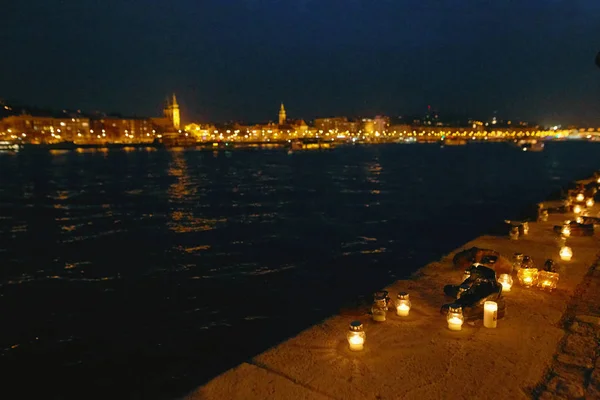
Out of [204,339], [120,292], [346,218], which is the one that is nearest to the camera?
[204,339]

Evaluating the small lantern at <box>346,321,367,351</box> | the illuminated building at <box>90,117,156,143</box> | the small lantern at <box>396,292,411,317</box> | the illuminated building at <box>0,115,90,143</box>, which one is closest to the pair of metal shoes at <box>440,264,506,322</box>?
the small lantern at <box>396,292,411,317</box>

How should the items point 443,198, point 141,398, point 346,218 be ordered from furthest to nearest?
point 443,198
point 346,218
point 141,398

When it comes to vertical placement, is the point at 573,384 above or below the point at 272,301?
above

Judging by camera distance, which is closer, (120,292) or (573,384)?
(573,384)

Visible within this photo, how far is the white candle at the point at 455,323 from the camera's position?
18.9ft

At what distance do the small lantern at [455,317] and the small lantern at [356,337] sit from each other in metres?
1.31

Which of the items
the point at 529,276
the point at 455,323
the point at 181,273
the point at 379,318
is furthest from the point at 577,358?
the point at 181,273

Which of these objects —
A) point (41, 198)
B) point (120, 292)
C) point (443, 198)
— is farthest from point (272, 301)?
point (41, 198)

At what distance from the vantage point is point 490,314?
5.84 meters

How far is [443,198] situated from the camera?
28.1 meters

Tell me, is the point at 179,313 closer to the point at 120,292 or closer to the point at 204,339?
the point at 204,339

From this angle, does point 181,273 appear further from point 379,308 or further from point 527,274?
point 527,274

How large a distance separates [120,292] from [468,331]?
830cm

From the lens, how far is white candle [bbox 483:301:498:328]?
5.82m
